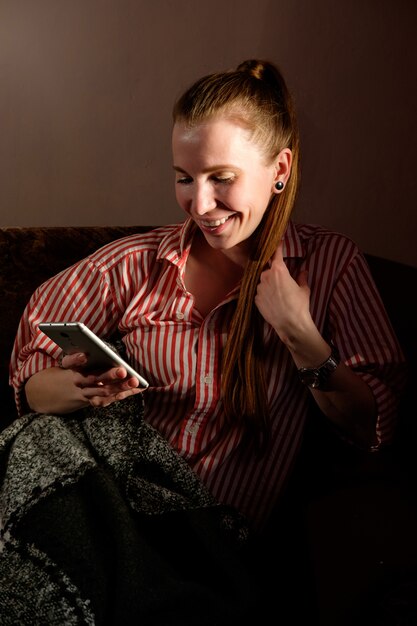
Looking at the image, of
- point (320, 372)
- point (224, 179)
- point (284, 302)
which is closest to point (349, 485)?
point (320, 372)

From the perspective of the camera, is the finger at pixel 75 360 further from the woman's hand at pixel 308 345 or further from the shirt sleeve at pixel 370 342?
the shirt sleeve at pixel 370 342

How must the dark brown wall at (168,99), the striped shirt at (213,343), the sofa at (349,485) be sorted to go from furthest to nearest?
the dark brown wall at (168,99)
the striped shirt at (213,343)
the sofa at (349,485)

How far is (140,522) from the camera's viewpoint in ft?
3.54

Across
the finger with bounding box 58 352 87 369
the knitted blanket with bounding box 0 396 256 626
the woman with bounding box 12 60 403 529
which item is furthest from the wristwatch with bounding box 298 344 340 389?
the finger with bounding box 58 352 87 369

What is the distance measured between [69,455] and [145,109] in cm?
107

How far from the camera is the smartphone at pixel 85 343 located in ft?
3.25

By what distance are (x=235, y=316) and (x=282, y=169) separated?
0.29 meters

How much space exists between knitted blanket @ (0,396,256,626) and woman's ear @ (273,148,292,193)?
1.58 ft

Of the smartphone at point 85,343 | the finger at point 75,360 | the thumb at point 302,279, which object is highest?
the thumb at point 302,279

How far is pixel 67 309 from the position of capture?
132 cm

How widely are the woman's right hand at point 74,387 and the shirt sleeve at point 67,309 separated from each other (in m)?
0.04

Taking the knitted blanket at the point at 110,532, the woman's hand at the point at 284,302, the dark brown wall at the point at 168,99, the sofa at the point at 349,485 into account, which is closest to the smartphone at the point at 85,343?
the knitted blanket at the point at 110,532

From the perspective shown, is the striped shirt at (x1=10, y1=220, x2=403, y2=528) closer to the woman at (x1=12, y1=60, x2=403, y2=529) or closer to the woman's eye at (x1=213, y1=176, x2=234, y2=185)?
the woman at (x1=12, y1=60, x2=403, y2=529)

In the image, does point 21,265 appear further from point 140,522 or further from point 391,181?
point 391,181
